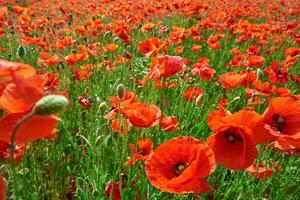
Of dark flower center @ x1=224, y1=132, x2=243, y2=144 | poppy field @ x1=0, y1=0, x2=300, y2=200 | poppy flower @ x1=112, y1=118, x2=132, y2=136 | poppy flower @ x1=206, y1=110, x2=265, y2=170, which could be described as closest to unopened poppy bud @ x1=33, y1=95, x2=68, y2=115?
poppy field @ x1=0, y1=0, x2=300, y2=200

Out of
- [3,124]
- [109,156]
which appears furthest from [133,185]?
[3,124]

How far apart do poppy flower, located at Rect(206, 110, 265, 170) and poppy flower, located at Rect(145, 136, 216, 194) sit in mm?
69

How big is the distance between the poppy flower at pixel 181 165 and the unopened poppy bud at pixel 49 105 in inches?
16.5

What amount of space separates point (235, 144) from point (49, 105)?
72cm

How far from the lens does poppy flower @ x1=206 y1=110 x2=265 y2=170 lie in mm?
1082

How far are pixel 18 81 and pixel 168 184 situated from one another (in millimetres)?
530

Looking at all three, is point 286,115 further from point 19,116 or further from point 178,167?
point 19,116

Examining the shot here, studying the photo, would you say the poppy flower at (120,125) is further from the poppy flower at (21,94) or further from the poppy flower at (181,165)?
the poppy flower at (21,94)

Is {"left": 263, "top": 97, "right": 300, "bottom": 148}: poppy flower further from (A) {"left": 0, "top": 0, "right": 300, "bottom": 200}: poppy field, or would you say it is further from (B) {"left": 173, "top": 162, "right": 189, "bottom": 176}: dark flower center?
(B) {"left": 173, "top": 162, "right": 189, "bottom": 176}: dark flower center

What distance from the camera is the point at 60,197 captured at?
2.01 metres

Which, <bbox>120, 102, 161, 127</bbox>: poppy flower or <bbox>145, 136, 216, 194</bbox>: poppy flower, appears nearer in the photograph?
<bbox>145, 136, 216, 194</bbox>: poppy flower

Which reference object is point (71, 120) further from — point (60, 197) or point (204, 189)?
point (204, 189)

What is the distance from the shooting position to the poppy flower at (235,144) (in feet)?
3.55

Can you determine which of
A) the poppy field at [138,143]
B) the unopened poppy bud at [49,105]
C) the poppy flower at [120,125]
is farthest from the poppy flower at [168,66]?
the unopened poppy bud at [49,105]
